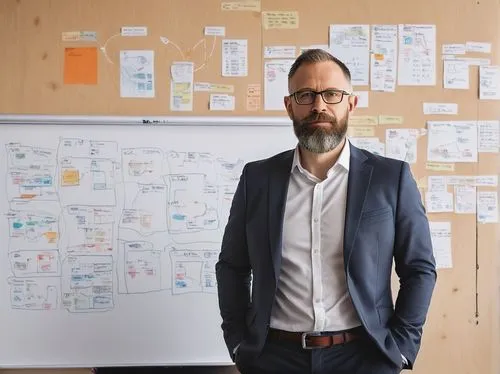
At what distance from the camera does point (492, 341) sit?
228cm

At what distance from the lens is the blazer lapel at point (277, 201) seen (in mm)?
1461

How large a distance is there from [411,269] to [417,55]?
1.21 m

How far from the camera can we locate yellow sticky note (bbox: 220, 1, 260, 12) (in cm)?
225

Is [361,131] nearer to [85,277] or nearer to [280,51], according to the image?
[280,51]

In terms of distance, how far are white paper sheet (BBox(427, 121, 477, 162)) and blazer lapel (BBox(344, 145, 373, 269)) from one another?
89cm

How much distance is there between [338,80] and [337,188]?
336 mm

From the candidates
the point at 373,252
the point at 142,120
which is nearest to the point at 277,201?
the point at 373,252

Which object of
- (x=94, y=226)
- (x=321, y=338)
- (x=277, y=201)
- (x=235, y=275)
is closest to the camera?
(x=321, y=338)

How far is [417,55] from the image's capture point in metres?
2.28

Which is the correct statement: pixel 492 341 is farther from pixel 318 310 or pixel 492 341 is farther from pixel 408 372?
pixel 318 310

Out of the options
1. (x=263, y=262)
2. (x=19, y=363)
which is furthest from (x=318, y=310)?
(x=19, y=363)

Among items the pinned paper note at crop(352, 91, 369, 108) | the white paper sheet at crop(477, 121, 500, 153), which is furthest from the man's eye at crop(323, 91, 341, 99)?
the white paper sheet at crop(477, 121, 500, 153)

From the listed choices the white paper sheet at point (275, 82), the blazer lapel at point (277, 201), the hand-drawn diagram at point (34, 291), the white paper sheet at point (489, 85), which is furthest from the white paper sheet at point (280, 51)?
the hand-drawn diagram at point (34, 291)

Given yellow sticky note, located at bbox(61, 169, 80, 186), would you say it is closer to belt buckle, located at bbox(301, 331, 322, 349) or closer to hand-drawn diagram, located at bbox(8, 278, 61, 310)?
hand-drawn diagram, located at bbox(8, 278, 61, 310)
